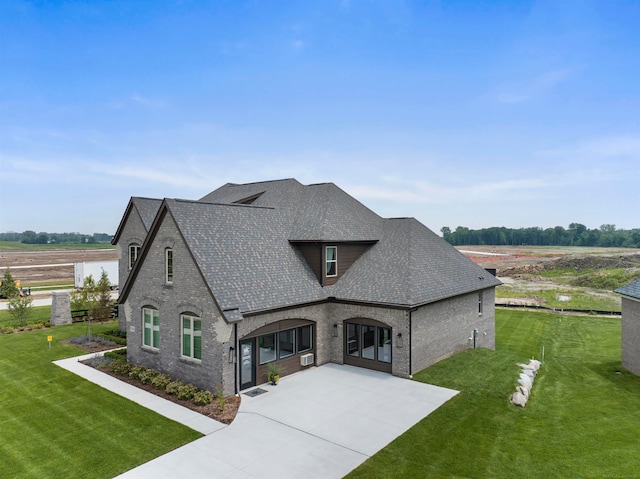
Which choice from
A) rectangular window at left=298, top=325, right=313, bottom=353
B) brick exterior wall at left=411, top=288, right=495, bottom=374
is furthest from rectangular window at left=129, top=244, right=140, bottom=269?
brick exterior wall at left=411, top=288, right=495, bottom=374

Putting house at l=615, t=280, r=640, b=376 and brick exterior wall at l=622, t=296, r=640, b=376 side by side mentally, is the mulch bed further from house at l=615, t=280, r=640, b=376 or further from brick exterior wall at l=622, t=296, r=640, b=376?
brick exterior wall at l=622, t=296, r=640, b=376

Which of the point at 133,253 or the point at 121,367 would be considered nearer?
the point at 121,367

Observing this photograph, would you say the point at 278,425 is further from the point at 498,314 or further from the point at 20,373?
the point at 498,314

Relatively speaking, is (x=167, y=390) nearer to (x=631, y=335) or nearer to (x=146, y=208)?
(x=146, y=208)

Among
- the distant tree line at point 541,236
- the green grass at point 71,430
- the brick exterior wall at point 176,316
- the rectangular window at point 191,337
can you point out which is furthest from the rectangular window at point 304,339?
the distant tree line at point 541,236

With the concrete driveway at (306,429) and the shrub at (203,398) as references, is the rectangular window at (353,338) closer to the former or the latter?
the concrete driveway at (306,429)

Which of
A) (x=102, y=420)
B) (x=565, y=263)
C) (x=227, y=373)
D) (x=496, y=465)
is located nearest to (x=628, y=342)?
(x=496, y=465)

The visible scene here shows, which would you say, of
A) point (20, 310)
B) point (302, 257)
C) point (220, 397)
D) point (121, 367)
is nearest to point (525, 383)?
point (302, 257)
